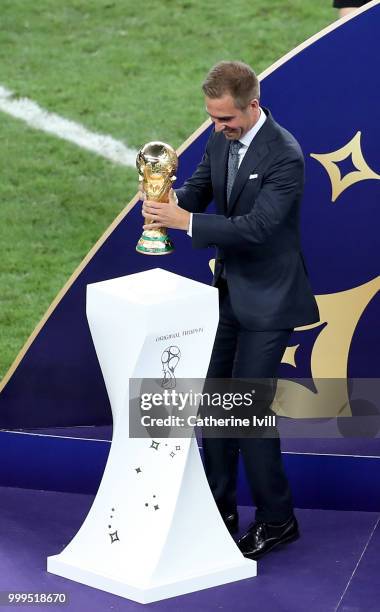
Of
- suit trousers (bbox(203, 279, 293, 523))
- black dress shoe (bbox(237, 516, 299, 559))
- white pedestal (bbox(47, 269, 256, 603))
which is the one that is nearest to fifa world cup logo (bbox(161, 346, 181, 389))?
white pedestal (bbox(47, 269, 256, 603))

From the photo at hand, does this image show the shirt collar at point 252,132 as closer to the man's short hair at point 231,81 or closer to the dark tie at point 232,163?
the dark tie at point 232,163

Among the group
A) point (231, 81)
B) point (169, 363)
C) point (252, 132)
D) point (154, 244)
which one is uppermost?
point (231, 81)

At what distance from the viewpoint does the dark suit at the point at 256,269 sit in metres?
5.73

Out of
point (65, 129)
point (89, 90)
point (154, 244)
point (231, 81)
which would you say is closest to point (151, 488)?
point (154, 244)

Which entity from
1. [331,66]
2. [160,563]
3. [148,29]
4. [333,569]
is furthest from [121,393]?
[148,29]

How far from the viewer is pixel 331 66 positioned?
656cm

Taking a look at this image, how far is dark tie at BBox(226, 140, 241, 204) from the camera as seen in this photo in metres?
5.88

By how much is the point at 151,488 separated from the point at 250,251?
35.3 inches

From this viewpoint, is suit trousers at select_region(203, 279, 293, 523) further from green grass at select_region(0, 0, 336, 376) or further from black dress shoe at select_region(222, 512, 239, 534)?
green grass at select_region(0, 0, 336, 376)

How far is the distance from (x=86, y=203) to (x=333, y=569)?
4557 mm

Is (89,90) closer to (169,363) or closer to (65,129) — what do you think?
(65,129)

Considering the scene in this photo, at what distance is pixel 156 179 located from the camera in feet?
18.7

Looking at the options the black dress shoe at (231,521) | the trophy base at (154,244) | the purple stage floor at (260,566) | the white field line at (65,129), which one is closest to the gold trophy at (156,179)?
the trophy base at (154,244)

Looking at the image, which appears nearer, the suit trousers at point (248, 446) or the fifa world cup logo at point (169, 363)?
the fifa world cup logo at point (169, 363)
